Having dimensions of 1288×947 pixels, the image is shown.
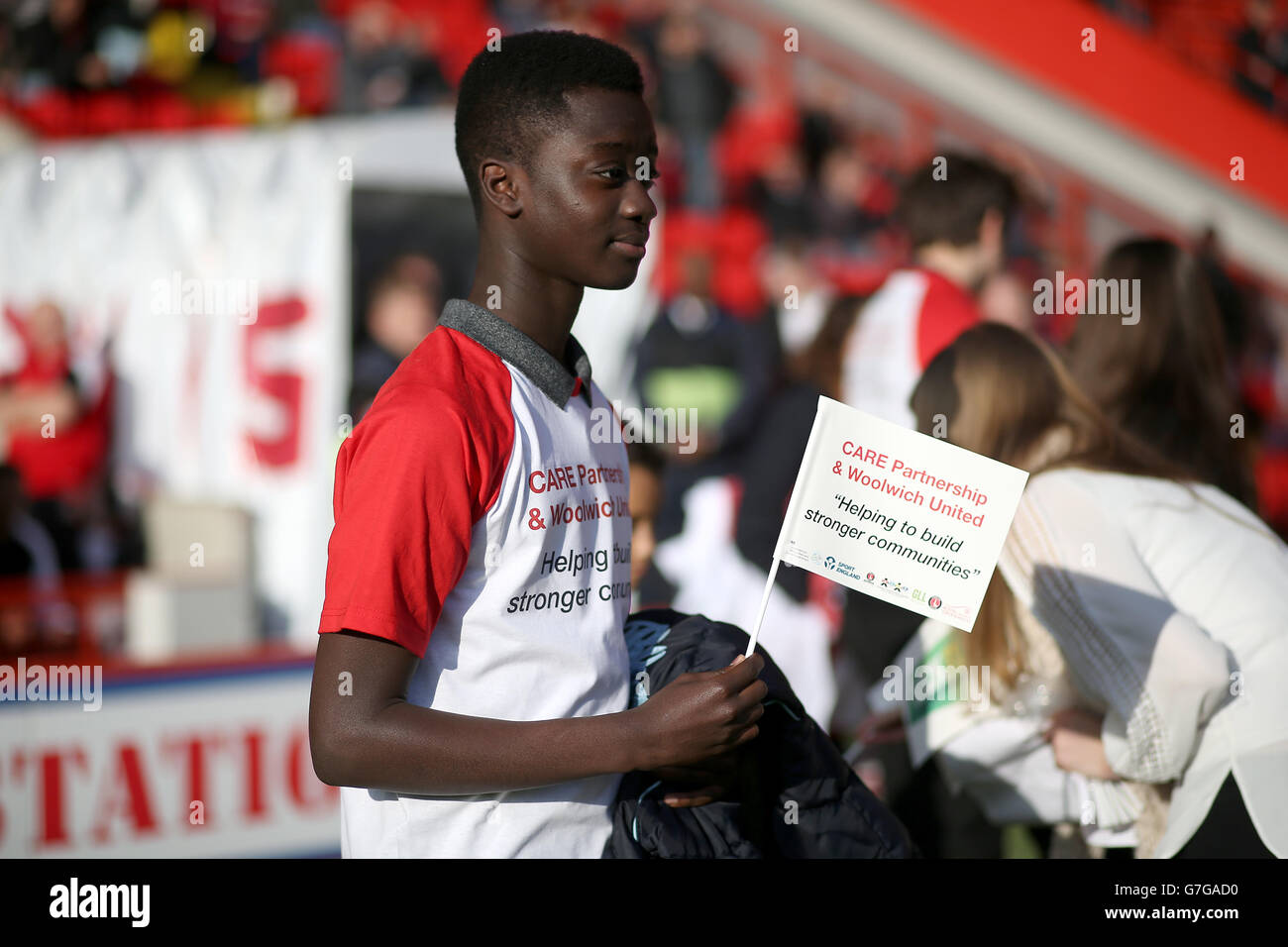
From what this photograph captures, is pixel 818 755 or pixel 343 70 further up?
pixel 343 70

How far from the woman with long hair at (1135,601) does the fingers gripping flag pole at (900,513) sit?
2.08 ft

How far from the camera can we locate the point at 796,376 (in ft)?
18.6

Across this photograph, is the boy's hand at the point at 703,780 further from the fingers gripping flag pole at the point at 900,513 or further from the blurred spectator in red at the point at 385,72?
the blurred spectator in red at the point at 385,72

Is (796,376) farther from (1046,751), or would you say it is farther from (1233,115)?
(1233,115)

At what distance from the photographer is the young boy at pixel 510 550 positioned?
4.77ft

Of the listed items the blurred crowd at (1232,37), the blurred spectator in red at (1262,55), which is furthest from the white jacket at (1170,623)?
the blurred spectator in red at (1262,55)

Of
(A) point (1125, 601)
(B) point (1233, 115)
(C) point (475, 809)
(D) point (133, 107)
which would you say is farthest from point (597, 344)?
(B) point (1233, 115)

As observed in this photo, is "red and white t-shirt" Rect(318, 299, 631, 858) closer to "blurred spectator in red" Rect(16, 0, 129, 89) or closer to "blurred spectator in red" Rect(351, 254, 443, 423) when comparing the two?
"blurred spectator in red" Rect(351, 254, 443, 423)

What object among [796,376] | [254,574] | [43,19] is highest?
[43,19]

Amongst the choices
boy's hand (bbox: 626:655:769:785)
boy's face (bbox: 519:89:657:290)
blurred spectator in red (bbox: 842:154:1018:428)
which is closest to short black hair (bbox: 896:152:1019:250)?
blurred spectator in red (bbox: 842:154:1018:428)

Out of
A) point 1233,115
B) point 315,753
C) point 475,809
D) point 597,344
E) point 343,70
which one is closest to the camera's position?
point 315,753

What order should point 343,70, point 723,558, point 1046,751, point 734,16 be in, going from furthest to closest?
point 734,16
point 343,70
point 723,558
point 1046,751

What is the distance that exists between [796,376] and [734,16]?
661 centimetres

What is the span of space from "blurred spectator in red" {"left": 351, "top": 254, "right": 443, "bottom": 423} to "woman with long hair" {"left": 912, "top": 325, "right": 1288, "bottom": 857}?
3.52m
